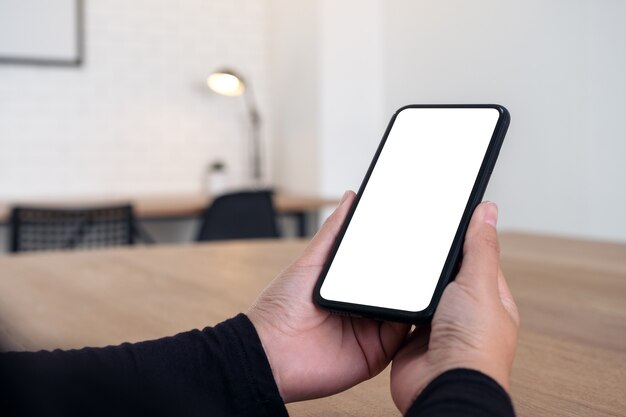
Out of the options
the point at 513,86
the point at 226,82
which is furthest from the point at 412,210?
the point at 226,82

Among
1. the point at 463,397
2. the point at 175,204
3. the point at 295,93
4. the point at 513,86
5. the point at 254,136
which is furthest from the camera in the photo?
the point at 254,136

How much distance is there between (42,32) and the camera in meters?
3.64

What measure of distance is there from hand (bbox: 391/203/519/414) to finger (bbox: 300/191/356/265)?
0.35ft

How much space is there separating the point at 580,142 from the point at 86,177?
7.73 ft

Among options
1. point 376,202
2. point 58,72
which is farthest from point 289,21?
point 376,202

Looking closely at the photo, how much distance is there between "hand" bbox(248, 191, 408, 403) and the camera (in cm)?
51

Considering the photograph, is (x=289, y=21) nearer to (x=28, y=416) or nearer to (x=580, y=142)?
(x=580, y=142)

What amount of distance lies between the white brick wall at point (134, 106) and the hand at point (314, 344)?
338 cm

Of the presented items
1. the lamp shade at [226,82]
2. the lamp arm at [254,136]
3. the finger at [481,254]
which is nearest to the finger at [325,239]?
the finger at [481,254]

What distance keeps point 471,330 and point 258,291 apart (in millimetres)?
572

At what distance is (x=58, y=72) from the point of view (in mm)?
3732

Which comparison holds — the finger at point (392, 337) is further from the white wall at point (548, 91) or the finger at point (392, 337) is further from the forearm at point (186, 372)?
the white wall at point (548, 91)

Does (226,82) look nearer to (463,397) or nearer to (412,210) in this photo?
(412,210)

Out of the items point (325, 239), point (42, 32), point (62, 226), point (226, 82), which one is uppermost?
Answer: point (42, 32)
